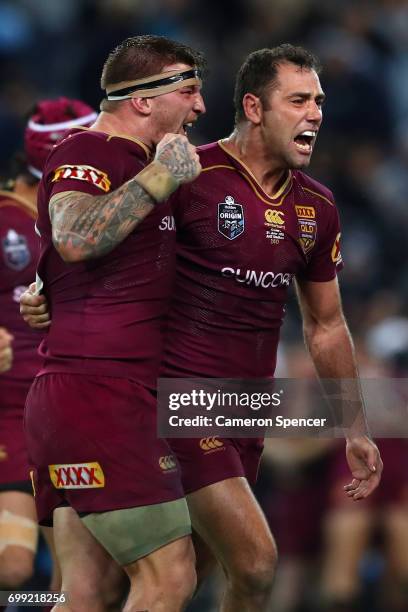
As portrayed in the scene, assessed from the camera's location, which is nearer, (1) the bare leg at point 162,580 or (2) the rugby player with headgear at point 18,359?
(1) the bare leg at point 162,580

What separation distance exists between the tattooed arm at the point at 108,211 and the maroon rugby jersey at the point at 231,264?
86cm

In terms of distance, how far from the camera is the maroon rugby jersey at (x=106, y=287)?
209 inches

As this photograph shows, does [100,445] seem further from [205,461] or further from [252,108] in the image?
[252,108]

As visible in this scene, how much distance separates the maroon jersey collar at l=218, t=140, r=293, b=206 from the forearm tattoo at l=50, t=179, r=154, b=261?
1272mm

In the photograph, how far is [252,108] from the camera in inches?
253

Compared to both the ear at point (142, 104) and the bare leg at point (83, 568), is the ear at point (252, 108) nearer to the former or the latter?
the ear at point (142, 104)

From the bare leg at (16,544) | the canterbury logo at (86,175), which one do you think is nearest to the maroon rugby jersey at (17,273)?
the bare leg at (16,544)

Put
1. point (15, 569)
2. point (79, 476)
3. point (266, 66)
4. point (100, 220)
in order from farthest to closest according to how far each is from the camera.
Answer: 1. point (15, 569)
2. point (266, 66)
3. point (79, 476)
4. point (100, 220)

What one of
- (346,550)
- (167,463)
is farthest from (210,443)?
(346,550)

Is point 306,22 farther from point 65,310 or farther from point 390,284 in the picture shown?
point 65,310

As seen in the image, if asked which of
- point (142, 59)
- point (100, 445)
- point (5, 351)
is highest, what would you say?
point (142, 59)

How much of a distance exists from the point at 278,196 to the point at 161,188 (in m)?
1.34

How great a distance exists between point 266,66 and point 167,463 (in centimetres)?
210

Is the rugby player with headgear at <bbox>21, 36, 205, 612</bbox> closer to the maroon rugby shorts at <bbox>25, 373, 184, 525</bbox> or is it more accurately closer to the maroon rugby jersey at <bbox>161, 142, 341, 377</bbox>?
the maroon rugby shorts at <bbox>25, 373, 184, 525</bbox>
